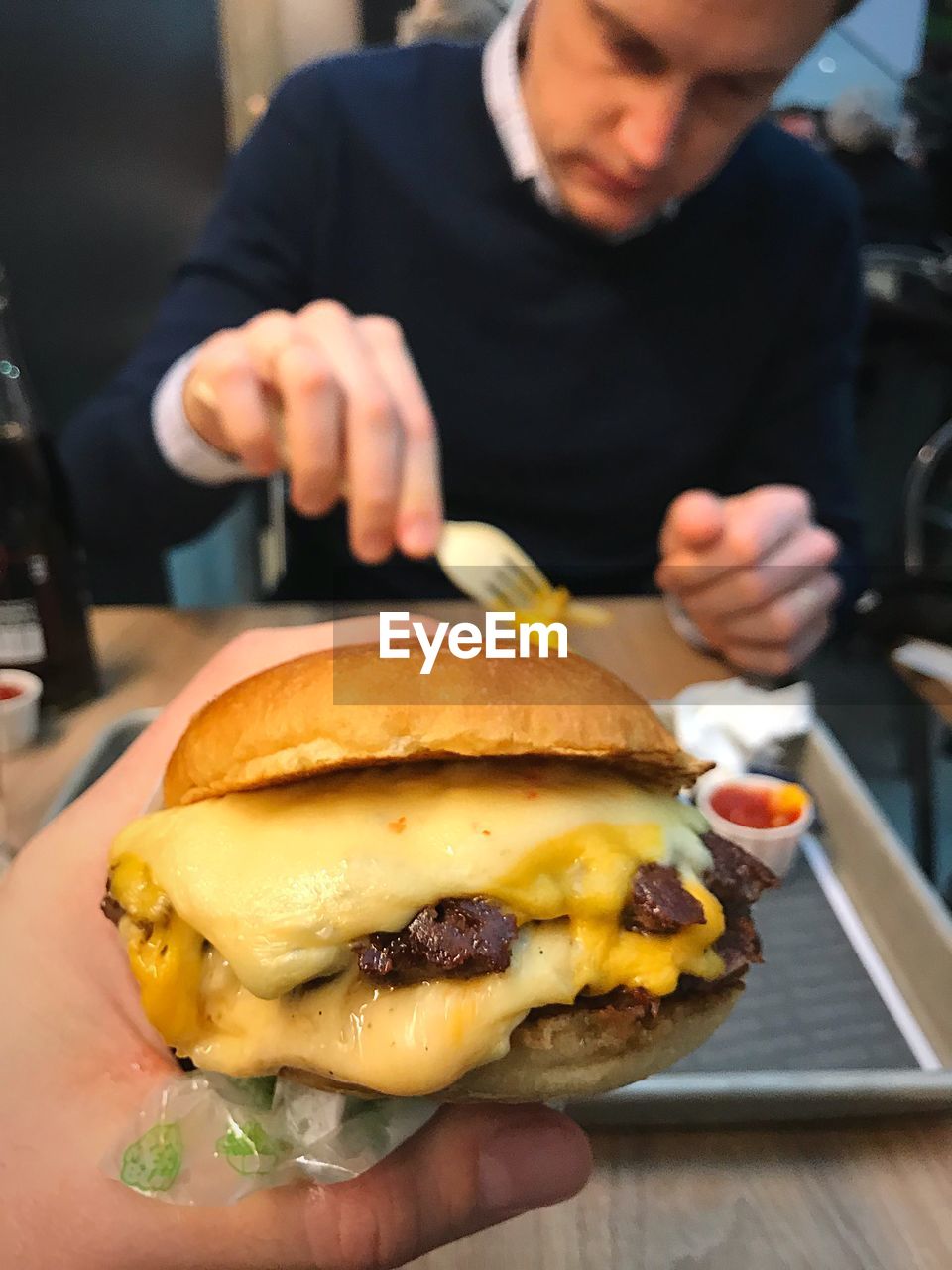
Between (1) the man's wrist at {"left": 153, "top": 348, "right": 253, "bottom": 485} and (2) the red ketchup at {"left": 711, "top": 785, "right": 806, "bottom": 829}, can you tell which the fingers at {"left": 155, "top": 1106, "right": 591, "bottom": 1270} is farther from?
(1) the man's wrist at {"left": 153, "top": 348, "right": 253, "bottom": 485}

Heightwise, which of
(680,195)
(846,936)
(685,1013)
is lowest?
(846,936)

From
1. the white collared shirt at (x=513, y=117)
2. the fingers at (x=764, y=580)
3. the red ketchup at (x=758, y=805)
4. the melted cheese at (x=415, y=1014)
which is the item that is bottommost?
the red ketchup at (x=758, y=805)

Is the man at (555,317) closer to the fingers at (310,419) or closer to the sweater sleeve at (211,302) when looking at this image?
the sweater sleeve at (211,302)

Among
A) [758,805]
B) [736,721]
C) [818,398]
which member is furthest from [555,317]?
[758,805]

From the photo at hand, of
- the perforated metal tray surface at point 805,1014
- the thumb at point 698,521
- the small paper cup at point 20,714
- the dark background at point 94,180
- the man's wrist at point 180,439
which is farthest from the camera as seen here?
the dark background at point 94,180

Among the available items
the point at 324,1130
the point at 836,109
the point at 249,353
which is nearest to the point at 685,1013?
the point at 324,1130

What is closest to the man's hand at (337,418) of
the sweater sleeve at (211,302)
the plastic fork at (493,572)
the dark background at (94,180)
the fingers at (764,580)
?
the plastic fork at (493,572)

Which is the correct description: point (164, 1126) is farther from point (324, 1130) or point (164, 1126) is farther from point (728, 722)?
point (728, 722)

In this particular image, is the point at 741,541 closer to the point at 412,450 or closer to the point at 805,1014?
the point at 412,450
